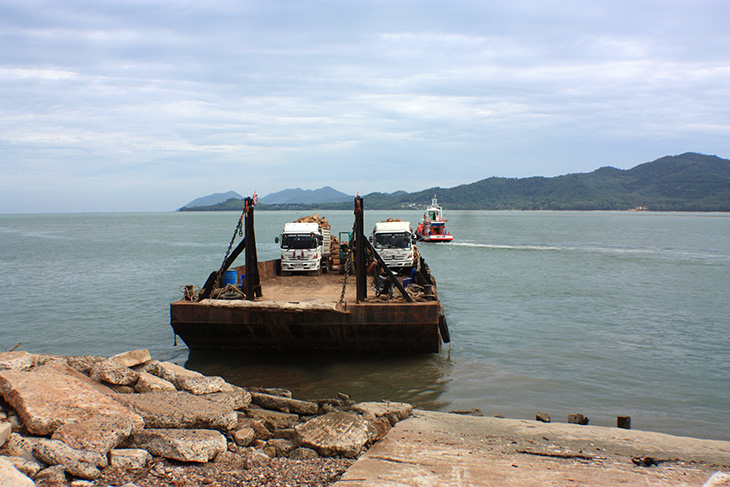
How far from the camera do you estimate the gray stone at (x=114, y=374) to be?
27.8ft

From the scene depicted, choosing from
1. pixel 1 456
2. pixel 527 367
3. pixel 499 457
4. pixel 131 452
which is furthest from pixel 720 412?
pixel 1 456

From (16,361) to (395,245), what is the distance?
672 inches

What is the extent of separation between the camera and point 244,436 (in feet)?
23.6

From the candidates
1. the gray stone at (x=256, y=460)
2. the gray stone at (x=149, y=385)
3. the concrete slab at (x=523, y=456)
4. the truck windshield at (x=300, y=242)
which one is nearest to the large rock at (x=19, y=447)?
the gray stone at (x=256, y=460)

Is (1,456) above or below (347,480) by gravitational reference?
above

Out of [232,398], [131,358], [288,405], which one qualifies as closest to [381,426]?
[288,405]

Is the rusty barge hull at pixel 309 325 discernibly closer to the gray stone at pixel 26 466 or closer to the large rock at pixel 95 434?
the large rock at pixel 95 434

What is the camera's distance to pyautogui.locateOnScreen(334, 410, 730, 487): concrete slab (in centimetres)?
654

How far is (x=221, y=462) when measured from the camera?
21.3 ft

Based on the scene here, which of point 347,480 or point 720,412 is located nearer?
point 347,480

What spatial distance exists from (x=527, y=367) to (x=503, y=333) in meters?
3.99

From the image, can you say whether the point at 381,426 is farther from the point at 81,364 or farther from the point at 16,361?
the point at 16,361

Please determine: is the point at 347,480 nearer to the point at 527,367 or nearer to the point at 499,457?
the point at 499,457

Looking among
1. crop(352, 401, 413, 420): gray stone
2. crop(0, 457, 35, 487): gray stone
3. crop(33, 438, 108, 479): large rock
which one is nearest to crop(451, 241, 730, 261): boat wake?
crop(352, 401, 413, 420): gray stone
